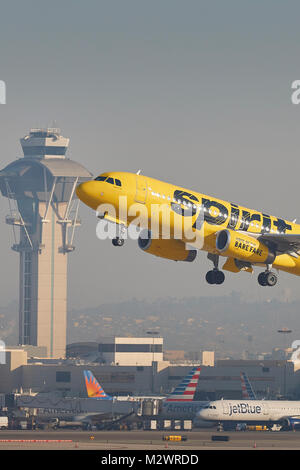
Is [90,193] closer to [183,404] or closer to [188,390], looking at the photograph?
[183,404]

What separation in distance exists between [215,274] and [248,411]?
48.5 m

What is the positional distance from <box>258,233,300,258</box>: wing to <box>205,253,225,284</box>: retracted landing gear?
471 centimetres

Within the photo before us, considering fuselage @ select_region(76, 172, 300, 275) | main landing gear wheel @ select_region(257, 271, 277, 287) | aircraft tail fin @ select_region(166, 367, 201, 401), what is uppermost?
fuselage @ select_region(76, 172, 300, 275)

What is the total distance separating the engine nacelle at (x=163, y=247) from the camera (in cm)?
9106

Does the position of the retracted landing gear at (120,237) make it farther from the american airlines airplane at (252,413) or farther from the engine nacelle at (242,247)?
the american airlines airplane at (252,413)

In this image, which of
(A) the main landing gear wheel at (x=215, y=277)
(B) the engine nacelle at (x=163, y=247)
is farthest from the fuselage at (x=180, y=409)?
(B) the engine nacelle at (x=163, y=247)

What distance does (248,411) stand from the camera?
13800 centimetres

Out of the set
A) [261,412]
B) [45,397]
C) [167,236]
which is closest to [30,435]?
[261,412]

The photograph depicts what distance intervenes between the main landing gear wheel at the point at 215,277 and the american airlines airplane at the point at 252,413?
46113 mm

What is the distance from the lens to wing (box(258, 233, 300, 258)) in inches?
3565

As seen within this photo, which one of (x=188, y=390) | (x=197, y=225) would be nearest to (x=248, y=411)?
(x=188, y=390)

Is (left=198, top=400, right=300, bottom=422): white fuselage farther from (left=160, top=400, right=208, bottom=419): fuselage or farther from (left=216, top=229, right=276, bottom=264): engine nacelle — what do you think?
(left=216, top=229, right=276, bottom=264): engine nacelle

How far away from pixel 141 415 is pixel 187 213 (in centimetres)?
6147

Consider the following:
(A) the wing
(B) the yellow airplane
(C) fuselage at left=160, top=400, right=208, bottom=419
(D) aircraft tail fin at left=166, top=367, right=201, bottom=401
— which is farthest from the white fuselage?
(A) the wing
